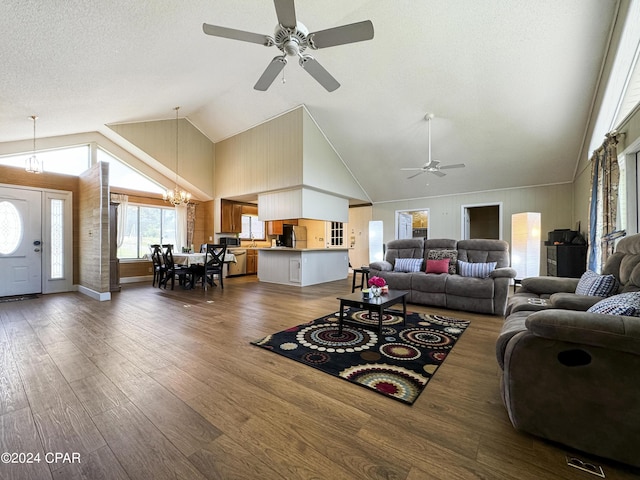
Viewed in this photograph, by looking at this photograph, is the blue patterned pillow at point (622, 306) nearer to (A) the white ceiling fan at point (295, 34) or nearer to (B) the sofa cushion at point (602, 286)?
(B) the sofa cushion at point (602, 286)

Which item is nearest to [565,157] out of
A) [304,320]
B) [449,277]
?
[449,277]

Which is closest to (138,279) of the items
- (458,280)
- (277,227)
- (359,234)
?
(277,227)

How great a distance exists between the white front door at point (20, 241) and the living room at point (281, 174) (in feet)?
1.04

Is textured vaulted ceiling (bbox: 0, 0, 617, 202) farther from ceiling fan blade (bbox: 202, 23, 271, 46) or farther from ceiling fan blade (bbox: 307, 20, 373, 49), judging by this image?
ceiling fan blade (bbox: 307, 20, 373, 49)

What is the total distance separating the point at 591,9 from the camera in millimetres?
3191

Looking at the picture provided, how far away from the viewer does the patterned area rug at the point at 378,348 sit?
207 centimetres

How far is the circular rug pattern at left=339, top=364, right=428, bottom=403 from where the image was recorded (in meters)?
1.89

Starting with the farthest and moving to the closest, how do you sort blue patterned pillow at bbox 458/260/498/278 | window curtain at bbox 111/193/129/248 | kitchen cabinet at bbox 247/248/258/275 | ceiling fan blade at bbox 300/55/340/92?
kitchen cabinet at bbox 247/248/258/275
window curtain at bbox 111/193/129/248
blue patterned pillow at bbox 458/260/498/278
ceiling fan blade at bbox 300/55/340/92

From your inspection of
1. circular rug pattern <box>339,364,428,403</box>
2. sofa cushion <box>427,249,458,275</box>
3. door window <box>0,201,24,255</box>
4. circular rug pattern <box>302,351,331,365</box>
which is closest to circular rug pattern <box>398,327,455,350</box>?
circular rug pattern <box>339,364,428,403</box>

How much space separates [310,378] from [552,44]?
17.4 ft

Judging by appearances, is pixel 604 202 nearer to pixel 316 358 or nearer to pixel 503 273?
pixel 503 273

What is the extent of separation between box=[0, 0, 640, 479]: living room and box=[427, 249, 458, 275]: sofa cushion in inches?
38.1

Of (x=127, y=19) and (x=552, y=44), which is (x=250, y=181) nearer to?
(x=127, y=19)

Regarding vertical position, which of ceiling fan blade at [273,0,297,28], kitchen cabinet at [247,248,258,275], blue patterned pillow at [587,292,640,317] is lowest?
kitchen cabinet at [247,248,258,275]
